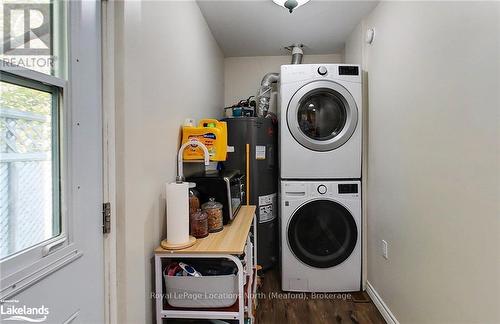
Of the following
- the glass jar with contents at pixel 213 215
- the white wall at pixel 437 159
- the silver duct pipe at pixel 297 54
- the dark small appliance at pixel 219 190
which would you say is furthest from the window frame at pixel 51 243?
the silver duct pipe at pixel 297 54

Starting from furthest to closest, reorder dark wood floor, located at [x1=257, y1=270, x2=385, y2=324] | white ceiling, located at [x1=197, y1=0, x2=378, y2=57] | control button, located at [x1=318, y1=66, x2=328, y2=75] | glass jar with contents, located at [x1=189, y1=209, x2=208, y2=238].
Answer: control button, located at [x1=318, y1=66, x2=328, y2=75]
white ceiling, located at [x1=197, y1=0, x2=378, y2=57]
dark wood floor, located at [x1=257, y1=270, x2=385, y2=324]
glass jar with contents, located at [x1=189, y1=209, x2=208, y2=238]

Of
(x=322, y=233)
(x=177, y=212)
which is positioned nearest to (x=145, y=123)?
(x=177, y=212)

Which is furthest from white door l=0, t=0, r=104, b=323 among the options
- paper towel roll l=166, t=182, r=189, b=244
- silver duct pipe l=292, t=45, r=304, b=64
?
silver duct pipe l=292, t=45, r=304, b=64

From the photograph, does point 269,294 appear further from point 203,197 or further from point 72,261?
point 72,261

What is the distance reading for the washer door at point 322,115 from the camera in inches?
89.3

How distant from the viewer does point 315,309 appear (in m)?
2.11

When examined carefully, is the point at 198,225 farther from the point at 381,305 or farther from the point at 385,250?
the point at 381,305

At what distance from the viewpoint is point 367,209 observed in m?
2.31

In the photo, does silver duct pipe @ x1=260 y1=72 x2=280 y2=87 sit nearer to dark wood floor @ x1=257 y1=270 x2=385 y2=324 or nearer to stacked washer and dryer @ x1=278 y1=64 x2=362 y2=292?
stacked washer and dryer @ x1=278 y1=64 x2=362 y2=292

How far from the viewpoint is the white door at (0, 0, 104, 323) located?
675 millimetres

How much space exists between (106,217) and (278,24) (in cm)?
221

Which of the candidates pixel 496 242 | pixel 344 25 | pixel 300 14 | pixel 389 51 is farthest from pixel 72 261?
pixel 344 25

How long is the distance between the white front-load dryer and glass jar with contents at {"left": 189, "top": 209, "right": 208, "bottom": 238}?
105 centimetres

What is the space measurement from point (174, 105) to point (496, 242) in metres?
1.63
